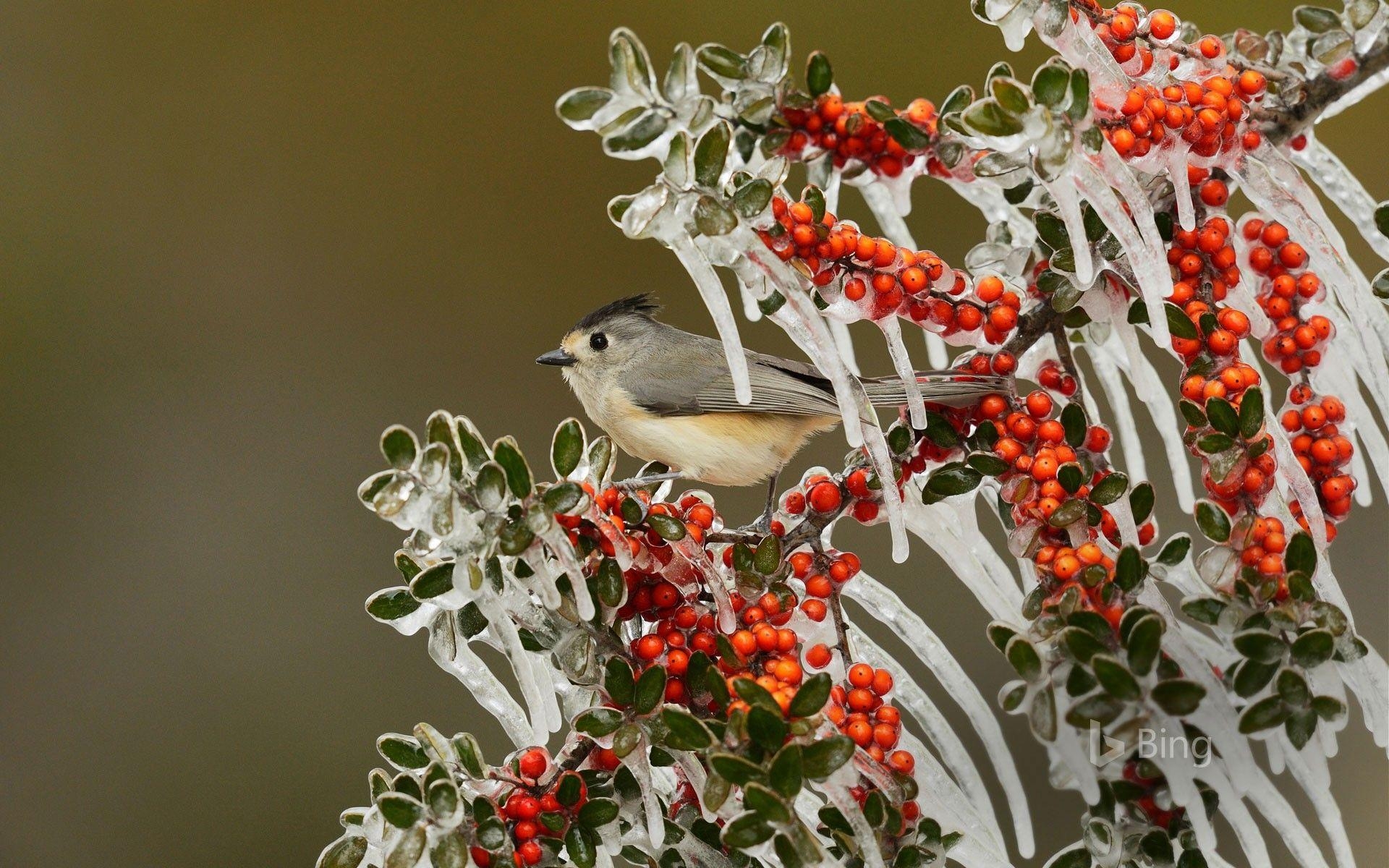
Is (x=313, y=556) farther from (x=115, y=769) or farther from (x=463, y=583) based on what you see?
(x=463, y=583)

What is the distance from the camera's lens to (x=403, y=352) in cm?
199

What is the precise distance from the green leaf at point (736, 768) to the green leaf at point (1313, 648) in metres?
0.29

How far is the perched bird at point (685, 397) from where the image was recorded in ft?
3.21

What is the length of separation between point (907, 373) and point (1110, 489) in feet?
0.44

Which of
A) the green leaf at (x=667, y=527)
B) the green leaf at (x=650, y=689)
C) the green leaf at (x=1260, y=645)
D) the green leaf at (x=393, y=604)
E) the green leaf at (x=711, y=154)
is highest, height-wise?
the green leaf at (x=711, y=154)

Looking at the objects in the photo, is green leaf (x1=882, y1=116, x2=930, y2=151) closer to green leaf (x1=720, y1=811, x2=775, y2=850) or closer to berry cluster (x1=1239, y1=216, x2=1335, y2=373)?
berry cluster (x1=1239, y1=216, x2=1335, y2=373)

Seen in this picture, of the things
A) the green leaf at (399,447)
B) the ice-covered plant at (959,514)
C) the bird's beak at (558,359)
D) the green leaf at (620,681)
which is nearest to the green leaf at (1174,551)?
the ice-covered plant at (959,514)

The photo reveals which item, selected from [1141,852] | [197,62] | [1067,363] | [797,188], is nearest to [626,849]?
[1141,852]

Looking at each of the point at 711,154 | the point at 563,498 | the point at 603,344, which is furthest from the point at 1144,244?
the point at 603,344

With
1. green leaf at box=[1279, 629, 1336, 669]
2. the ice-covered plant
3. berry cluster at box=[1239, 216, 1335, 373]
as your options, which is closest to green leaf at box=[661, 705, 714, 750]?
the ice-covered plant

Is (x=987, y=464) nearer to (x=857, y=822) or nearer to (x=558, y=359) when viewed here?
(x=857, y=822)

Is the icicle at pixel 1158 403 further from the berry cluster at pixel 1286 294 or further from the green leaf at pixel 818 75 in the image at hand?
the green leaf at pixel 818 75

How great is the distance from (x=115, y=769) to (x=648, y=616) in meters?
1.40

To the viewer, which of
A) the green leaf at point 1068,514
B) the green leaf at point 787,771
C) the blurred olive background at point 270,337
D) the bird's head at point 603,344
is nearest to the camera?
the green leaf at point 787,771
